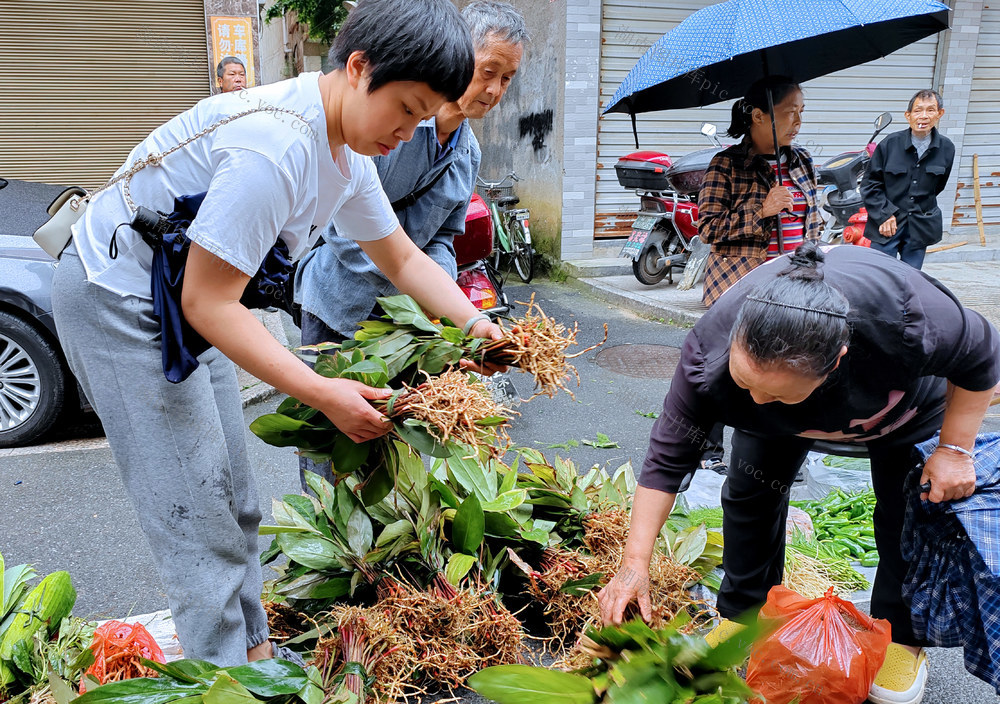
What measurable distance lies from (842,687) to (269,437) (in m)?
1.67

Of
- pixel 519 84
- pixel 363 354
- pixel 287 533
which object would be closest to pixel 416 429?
pixel 363 354

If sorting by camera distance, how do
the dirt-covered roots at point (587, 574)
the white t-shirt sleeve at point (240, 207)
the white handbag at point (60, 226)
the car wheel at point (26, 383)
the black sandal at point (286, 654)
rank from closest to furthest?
the white t-shirt sleeve at point (240, 207) → the white handbag at point (60, 226) → the black sandal at point (286, 654) → the dirt-covered roots at point (587, 574) → the car wheel at point (26, 383)

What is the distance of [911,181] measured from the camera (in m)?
5.97

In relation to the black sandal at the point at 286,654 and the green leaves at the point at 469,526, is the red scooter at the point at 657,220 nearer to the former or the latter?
the green leaves at the point at 469,526

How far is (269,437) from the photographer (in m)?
2.09

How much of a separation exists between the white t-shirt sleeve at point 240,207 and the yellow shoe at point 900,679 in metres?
2.05

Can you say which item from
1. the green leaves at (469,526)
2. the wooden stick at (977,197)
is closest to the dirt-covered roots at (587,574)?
the green leaves at (469,526)

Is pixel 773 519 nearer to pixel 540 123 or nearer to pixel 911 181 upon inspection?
pixel 911 181

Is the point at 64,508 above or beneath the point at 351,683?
beneath

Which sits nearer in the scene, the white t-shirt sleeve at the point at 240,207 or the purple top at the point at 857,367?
the white t-shirt sleeve at the point at 240,207

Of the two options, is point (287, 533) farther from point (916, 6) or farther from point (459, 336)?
point (916, 6)

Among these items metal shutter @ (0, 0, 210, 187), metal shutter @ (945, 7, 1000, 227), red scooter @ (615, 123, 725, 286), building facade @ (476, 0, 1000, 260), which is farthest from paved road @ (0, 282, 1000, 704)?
metal shutter @ (945, 7, 1000, 227)

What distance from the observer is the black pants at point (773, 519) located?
2195mm

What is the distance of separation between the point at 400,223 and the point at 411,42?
1.17 meters
